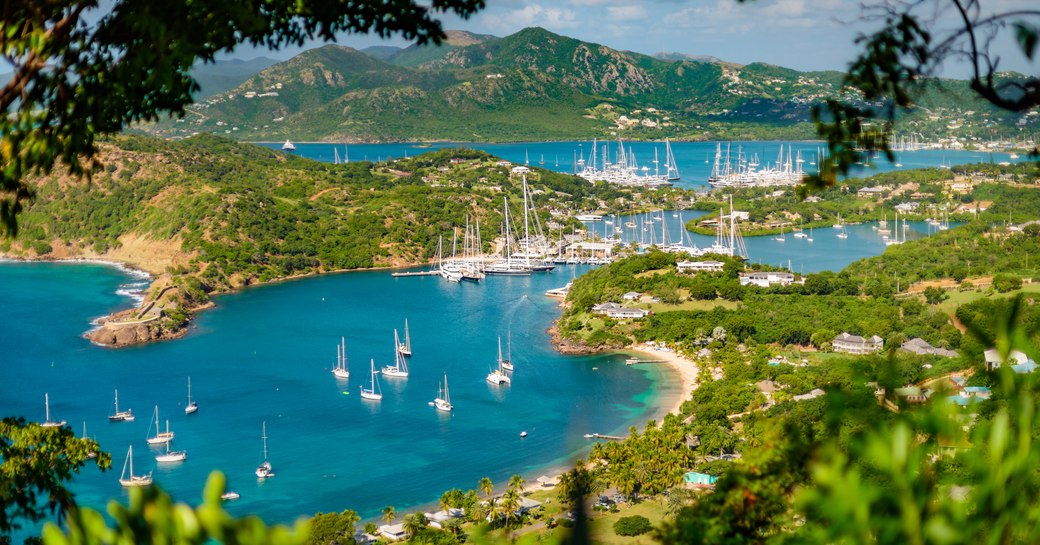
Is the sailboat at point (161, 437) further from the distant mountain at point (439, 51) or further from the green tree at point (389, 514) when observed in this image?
the distant mountain at point (439, 51)

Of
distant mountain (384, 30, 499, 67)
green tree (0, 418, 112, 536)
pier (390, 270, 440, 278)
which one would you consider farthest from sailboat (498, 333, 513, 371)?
distant mountain (384, 30, 499, 67)

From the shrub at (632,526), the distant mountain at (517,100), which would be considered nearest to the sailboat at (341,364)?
the shrub at (632,526)

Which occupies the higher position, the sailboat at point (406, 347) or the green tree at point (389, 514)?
the sailboat at point (406, 347)

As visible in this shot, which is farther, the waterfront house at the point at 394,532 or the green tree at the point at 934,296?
the green tree at the point at 934,296

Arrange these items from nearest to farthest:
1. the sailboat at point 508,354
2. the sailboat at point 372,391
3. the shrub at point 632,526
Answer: the shrub at point 632,526
the sailboat at point 372,391
the sailboat at point 508,354

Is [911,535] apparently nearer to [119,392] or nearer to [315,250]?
[119,392]

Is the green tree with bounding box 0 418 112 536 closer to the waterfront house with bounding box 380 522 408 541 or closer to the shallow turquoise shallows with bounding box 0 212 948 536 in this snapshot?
the waterfront house with bounding box 380 522 408 541

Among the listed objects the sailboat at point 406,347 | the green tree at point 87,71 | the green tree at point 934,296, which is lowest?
the sailboat at point 406,347
